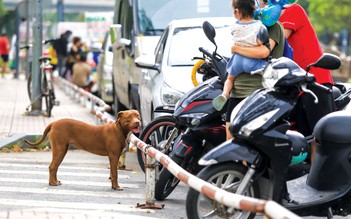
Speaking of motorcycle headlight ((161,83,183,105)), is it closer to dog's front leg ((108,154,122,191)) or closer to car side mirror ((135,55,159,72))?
car side mirror ((135,55,159,72))

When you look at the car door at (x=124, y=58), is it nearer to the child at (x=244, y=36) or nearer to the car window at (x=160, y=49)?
the car window at (x=160, y=49)

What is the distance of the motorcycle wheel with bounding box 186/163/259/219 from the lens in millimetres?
7023

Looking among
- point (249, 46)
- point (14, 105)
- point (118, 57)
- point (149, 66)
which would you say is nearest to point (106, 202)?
point (249, 46)

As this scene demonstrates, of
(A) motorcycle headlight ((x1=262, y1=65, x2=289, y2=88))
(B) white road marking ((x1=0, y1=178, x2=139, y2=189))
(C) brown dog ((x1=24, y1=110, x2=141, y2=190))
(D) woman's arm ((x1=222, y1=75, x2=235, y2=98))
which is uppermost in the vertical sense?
(A) motorcycle headlight ((x1=262, y1=65, x2=289, y2=88))

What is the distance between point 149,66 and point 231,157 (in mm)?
5115

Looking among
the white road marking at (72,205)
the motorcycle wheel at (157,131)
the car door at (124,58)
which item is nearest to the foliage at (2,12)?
the car door at (124,58)

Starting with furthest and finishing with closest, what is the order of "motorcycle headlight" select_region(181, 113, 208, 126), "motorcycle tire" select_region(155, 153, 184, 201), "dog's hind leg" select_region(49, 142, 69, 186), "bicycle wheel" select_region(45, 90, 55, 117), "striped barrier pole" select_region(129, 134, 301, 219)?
"bicycle wheel" select_region(45, 90, 55, 117) → "dog's hind leg" select_region(49, 142, 69, 186) → "motorcycle tire" select_region(155, 153, 184, 201) → "motorcycle headlight" select_region(181, 113, 208, 126) → "striped barrier pole" select_region(129, 134, 301, 219)

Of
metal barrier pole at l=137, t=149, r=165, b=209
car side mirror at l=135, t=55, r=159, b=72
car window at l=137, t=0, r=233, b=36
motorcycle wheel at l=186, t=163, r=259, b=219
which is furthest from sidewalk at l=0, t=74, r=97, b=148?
motorcycle wheel at l=186, t=163, r=259, b=219

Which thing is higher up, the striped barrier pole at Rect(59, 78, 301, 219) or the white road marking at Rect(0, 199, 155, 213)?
the striped barrier pole at Rect(59, 78, 301, 219)

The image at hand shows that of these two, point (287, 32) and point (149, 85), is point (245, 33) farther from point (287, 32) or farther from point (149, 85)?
point (149, 85)

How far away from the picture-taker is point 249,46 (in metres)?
7.85

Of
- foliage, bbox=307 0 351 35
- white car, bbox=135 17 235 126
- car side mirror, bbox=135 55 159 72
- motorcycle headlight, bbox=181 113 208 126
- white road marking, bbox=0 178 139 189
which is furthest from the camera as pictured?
foliage, bbox=307 0 351 35

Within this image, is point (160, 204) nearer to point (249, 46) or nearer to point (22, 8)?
point (249, 46)

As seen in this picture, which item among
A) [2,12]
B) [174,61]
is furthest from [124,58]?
[2,12]
